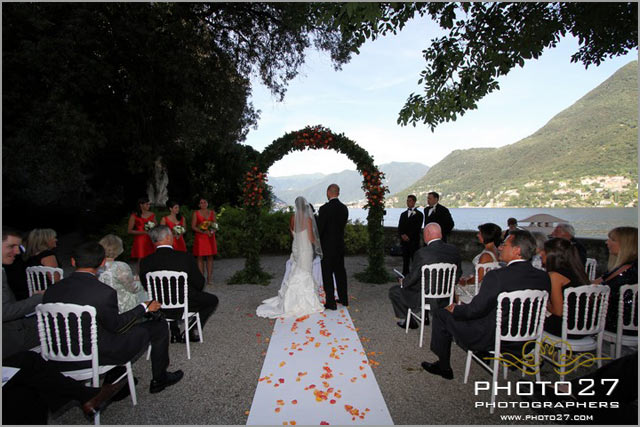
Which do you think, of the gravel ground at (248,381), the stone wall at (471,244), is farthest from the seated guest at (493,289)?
the stone wall at (471,244)

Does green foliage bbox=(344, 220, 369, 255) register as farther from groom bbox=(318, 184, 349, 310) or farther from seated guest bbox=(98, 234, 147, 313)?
seated guest bbox=(98, 234, 147, 313)

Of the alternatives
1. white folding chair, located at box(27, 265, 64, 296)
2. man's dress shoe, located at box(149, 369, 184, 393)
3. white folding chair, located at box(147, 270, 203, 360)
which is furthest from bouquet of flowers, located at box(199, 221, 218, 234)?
man's dress shoe, located at box(149, 369, 184, 393)

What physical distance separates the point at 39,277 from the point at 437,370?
4780 mm

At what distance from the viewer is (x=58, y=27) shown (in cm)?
895

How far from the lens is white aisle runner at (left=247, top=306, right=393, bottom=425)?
9.90 ft

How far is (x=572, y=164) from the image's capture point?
204ft

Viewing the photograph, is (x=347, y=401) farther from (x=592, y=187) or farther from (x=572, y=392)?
(x=592, y=187)

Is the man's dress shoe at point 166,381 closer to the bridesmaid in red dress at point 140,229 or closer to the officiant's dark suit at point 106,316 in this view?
the officiant's dark suit at point 106,316

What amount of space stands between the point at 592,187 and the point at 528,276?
6757cm

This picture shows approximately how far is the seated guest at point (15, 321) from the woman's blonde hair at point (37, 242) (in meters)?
0.86

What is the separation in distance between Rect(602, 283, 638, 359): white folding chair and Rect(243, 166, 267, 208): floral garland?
6652 mm

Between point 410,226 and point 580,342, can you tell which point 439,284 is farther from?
point 410,226

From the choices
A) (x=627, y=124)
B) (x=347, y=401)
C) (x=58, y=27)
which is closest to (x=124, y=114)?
(x=58, y=27)

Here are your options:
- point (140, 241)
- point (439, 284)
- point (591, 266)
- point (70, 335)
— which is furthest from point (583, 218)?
point (70, 335)
